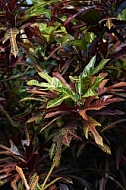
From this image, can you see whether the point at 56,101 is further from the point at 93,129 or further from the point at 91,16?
the point at 91,16

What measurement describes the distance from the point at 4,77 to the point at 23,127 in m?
0.24

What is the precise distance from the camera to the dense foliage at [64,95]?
50.6 inches

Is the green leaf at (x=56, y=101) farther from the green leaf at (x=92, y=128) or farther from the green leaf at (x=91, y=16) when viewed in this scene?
the green leaf at (x=91, y=16)

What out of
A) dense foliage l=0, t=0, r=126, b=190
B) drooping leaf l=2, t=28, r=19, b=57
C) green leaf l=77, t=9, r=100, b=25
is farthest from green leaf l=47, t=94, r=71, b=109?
green leaf l=77, t=9, r=100, b=25

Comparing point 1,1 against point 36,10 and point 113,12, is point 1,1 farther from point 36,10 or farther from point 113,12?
point 113,12

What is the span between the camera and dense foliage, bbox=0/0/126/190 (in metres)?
1.29

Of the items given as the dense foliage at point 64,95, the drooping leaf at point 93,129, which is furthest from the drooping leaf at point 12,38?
the drooping leaf at point 93,129

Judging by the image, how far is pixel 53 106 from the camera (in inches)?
48.0

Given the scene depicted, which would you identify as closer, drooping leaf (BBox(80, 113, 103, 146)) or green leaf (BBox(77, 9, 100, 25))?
drooping leaf (BBox(80, 113, 103, 146))

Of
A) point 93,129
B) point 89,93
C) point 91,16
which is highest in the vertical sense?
point 91,16

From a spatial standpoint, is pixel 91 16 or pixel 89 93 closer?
pixel 89 93

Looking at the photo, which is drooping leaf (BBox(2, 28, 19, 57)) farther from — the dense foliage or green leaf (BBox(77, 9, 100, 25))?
green leaf (BBox(77, 9, 100, 25))

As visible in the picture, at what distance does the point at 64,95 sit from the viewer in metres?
1.24

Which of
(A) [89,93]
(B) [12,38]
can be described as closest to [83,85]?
(A) [89,93]
